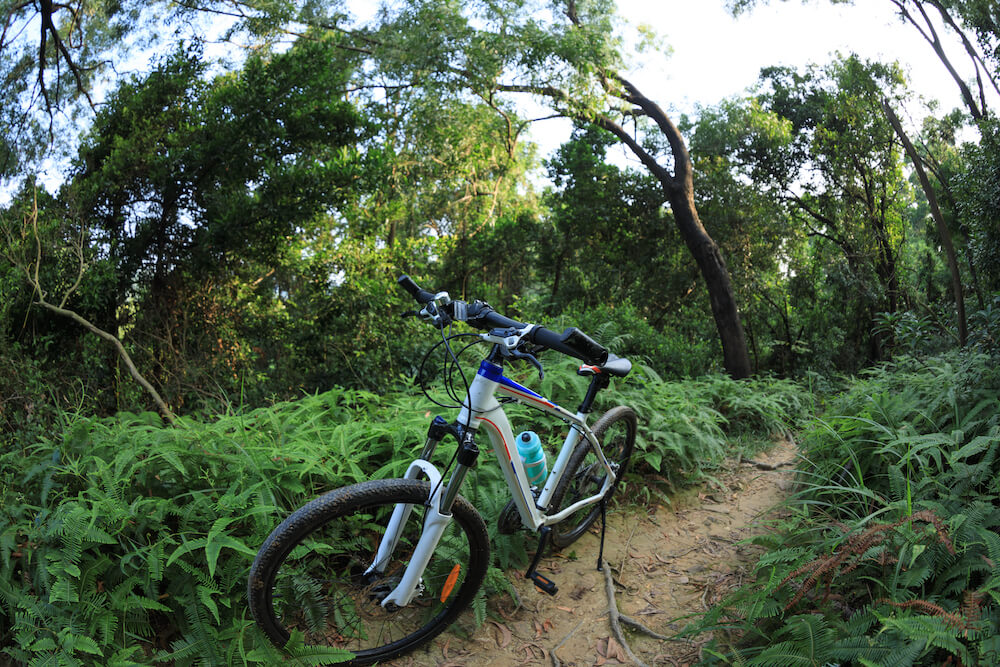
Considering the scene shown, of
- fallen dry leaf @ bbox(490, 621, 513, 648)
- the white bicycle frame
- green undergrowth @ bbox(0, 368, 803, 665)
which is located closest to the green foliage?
green undergrowth @ bbox(0, 368, 803, 665)

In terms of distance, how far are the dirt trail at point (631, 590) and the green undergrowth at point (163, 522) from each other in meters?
0.20

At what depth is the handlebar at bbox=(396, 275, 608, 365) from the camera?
2.32 m

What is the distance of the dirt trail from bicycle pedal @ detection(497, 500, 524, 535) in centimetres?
28

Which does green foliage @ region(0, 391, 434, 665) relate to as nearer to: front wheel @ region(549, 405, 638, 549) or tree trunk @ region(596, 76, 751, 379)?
front wheel @ region(549, 405, 638, 549)

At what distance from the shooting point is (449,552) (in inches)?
109

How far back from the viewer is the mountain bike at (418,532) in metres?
2.24

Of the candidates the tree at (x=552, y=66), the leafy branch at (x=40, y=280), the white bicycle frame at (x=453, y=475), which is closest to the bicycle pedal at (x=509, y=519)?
the white bicycle frame at (x=453, y=475)

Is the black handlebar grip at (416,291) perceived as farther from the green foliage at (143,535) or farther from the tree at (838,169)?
the tree at (838,169)

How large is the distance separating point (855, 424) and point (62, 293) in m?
6.97

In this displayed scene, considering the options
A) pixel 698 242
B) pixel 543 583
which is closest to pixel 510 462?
pixel 543 583

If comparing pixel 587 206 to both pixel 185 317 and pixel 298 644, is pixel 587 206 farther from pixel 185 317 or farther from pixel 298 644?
pixel 298 644

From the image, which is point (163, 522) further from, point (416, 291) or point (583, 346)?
point (583, 346)

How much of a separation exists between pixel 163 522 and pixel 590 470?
214 cm

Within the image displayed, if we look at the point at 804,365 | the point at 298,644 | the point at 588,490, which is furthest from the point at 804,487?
the point at 804,365
